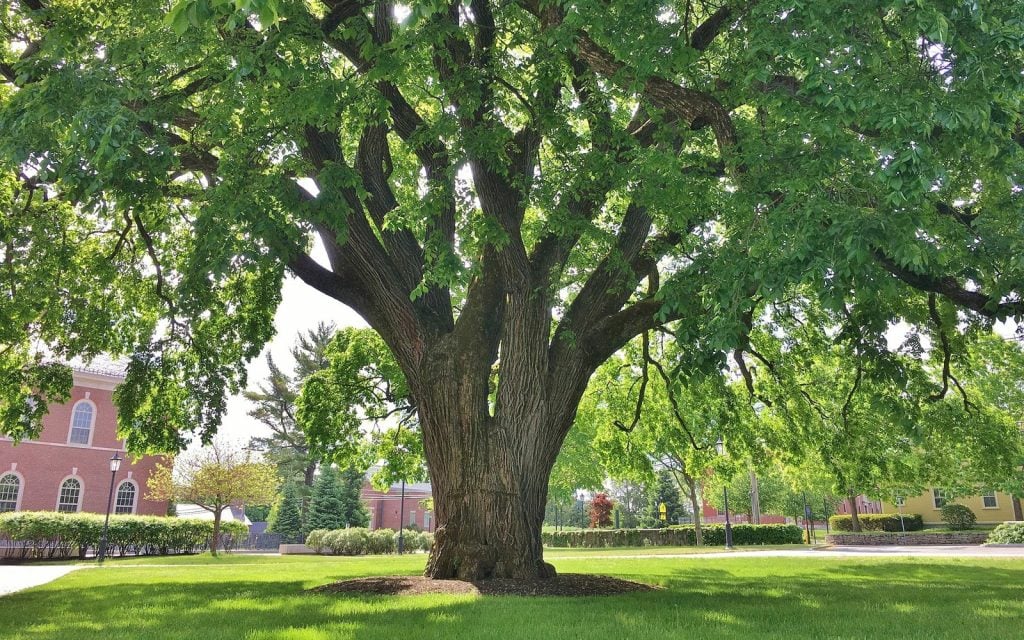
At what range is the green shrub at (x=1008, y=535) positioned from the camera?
27.7m

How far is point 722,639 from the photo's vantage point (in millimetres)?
5691

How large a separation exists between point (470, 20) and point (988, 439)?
1179cm

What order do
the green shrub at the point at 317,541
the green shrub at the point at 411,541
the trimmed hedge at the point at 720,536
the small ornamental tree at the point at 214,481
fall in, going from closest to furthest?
the small ornamental tree at the point at 214,481, the green shrub at the point at 317,541, the green shrub at the point at 411,541, the trimmed hedge at the point at 720,536

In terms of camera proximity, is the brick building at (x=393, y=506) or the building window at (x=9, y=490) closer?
the building window at (x=9, y=490)

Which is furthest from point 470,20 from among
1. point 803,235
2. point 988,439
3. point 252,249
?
point 988,439

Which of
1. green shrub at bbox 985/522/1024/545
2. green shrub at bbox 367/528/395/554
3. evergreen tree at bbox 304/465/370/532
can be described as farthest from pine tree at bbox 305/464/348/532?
green shrub at bbox 985/522/1024/545

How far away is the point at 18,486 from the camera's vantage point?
31219 millimetres

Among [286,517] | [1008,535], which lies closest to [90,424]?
[286,517]

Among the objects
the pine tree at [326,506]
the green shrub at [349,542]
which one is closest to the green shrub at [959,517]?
the green shrub at [349,542]

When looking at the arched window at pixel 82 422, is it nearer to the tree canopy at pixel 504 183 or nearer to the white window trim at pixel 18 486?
the white window trim at pixel 18 486

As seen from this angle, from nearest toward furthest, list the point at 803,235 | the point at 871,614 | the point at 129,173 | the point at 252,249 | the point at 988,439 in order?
the point at 803,235, the point at 129,173, the point at 252,249, the point at 871,614, the point at 988,439

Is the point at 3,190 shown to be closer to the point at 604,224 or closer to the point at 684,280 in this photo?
the point at 604,224

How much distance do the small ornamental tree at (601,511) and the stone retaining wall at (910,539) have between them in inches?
887

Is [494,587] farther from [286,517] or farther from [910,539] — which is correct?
[286,517]
